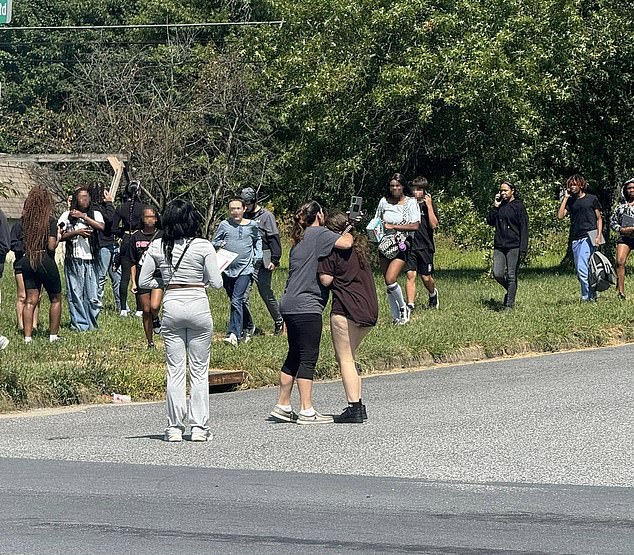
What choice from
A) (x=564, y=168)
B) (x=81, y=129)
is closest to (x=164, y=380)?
(x=564, y=168)

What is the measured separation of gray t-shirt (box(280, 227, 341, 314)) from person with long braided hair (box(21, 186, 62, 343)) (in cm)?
549

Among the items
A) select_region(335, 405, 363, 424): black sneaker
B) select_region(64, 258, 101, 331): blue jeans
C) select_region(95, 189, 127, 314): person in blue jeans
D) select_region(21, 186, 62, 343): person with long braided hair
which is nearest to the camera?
select_region(335, 405, 363, 424): black sneaker

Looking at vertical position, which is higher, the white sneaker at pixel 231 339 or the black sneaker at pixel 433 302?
the black sneaker at pixel 433 302

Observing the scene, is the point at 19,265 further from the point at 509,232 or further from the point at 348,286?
the point at 509,232

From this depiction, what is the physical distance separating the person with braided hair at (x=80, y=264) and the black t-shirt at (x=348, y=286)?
266 inches

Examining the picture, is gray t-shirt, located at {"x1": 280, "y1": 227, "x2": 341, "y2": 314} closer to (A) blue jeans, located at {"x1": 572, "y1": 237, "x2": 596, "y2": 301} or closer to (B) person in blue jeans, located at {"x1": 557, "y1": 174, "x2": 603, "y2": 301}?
(B) person in blue jeans, located at {"x1": 557, "y1": 174, "x2": 603, "y2": 301}

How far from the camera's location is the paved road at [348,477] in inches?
259

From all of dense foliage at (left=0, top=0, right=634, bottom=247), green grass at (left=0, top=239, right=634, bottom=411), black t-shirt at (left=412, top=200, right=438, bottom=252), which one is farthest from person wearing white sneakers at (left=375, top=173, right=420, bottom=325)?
dense foliage at (left=0, top=0, right=634, bottom=247)

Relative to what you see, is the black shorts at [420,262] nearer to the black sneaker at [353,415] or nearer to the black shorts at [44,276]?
the black shorts at [44,276]

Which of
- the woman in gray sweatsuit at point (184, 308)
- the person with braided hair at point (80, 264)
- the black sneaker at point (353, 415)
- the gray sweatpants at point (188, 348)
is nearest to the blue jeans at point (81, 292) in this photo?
the person with braided hair at point (80, 264)

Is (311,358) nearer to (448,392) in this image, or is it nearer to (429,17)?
(448,392)

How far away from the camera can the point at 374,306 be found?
36.2ft

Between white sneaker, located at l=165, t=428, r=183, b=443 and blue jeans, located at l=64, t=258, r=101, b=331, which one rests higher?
blue jeans, located at l=64, t=258, r=101, b=331

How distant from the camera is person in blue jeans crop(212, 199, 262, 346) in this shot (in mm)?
16281
